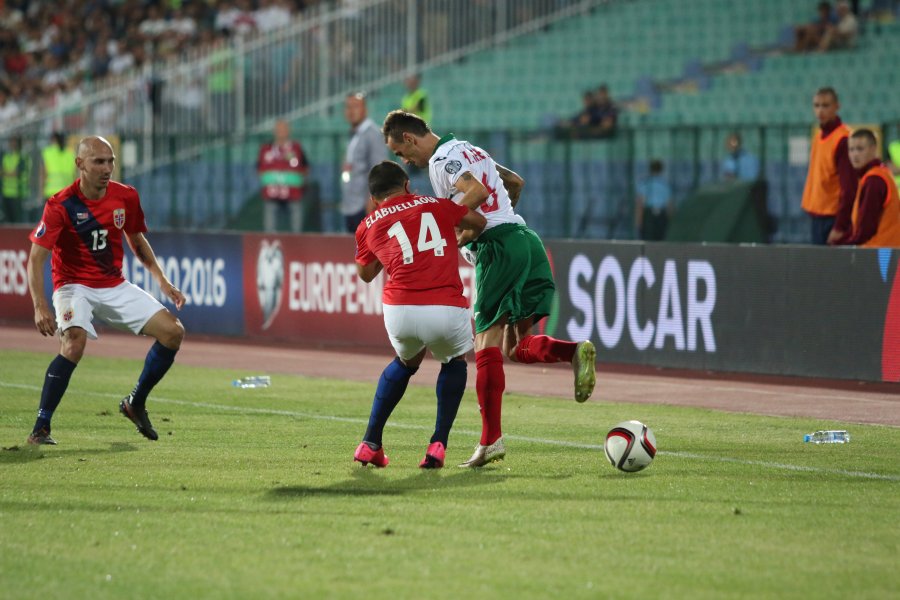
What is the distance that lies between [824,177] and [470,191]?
23.1ft

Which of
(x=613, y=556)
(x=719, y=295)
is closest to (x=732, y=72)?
(x=719, y=295)

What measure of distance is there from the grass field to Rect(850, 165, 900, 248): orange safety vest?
10.9 feet

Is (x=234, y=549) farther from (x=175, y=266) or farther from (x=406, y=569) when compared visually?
(x=175, y=266)

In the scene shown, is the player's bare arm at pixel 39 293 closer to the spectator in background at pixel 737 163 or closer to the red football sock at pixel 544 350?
the red football sock at pixel 544 350

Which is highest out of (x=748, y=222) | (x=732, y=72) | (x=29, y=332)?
(x=732, y=72)

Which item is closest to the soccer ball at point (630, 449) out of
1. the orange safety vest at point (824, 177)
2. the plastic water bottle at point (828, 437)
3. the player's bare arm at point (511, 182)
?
the player's bare arm at point (511, 182)

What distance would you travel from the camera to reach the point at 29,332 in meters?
20.4

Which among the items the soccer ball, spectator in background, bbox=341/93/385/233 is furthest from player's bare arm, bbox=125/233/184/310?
spectator in background, bbox=341/93/385/233

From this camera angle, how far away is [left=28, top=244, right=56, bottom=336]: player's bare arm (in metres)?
9.93

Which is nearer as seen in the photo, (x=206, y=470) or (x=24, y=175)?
(x=206, y=470)

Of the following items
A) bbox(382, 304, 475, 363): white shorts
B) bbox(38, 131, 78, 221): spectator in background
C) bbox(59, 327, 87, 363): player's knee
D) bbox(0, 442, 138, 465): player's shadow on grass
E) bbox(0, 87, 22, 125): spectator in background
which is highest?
bbox(0, 87, 22, 125): spectator in background

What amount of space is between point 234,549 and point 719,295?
9194 millimetres

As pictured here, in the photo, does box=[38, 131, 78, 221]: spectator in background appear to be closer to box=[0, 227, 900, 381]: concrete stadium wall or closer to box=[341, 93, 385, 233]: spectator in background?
box=[0, 227, 900, 381]: concrete stadium wall

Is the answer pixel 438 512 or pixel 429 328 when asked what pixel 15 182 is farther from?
pixel 438 512
